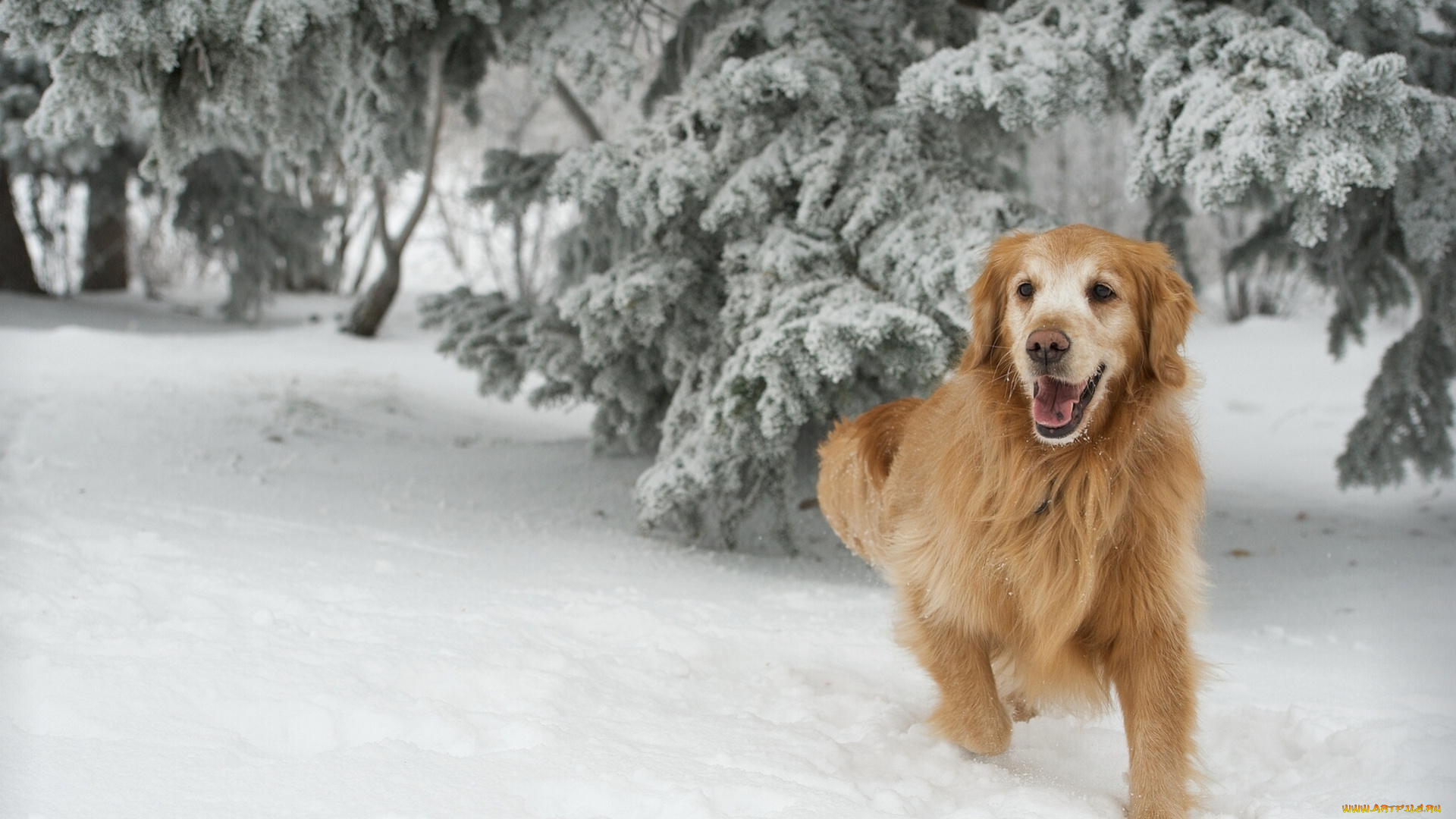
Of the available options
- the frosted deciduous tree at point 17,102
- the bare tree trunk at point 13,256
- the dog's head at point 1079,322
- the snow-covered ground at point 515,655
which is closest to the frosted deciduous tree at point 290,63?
the snow-covered ground at point 515,655

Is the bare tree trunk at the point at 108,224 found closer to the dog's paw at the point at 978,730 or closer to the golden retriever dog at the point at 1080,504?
the golden retriever dog at the point at 1080,504

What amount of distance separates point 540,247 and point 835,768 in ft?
53.0

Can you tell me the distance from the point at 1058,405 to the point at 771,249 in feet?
8.05

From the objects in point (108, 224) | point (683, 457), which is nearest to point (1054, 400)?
point (683, 457)

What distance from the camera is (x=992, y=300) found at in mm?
2902

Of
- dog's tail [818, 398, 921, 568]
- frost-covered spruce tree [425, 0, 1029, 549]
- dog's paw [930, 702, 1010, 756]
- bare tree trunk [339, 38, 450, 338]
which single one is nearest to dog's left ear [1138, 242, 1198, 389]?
dog's paw [930, 702, 1010, 756]

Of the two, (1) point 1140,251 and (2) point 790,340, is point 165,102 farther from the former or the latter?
(1) point 1140,251

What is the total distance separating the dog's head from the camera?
249cm

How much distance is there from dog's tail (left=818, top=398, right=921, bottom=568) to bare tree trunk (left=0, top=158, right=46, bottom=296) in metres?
12.3

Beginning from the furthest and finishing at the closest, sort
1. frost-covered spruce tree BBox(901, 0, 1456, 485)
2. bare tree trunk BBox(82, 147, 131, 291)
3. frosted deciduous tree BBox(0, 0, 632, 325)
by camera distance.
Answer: bare tree trunk BBox(82, 147, 131, 291), frosted deciduous tree BBox(0, 0, 632, 325), frost-covered spruce tree BBox(901, 0, 1456, 485)

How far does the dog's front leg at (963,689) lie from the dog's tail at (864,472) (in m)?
0.74

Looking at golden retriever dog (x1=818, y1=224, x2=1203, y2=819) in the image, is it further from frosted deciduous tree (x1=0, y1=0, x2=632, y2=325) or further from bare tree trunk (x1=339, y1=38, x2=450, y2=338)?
bare tree trunk (x1=339, y1=38, x2=450, y2=338)

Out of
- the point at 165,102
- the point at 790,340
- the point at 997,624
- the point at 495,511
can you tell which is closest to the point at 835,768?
the point at 997,624

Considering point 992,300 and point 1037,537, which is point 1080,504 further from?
point 992,300
